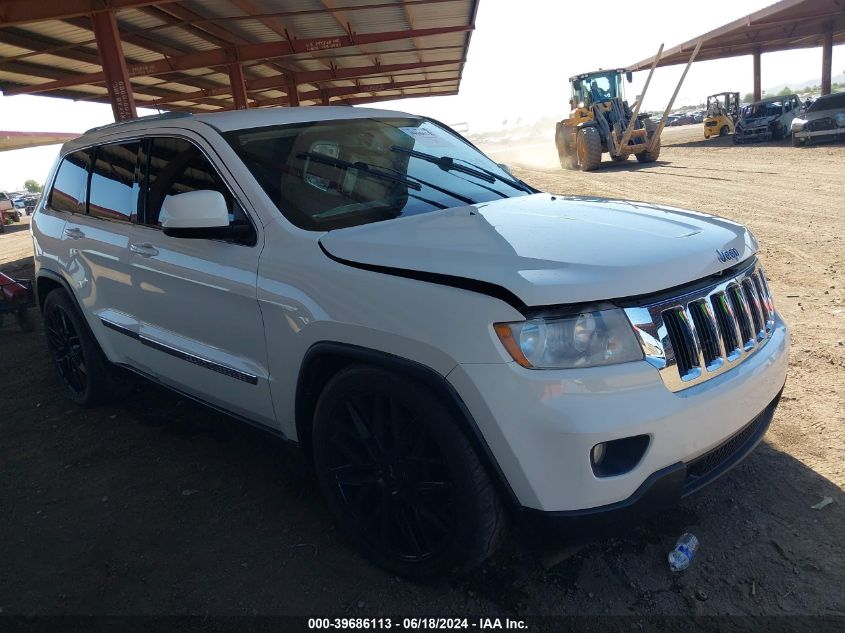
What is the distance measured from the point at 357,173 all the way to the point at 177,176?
93cm

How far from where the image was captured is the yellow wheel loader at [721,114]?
29.7 m

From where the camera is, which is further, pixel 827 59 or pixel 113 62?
pixel 827 59

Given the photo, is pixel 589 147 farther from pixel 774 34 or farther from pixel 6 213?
pixel 6 213

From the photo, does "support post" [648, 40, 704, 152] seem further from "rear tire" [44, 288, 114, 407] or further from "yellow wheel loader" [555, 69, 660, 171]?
"rear tire" [44, 288, 114, 407]

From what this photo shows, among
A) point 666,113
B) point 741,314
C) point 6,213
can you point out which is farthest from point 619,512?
point 6,213

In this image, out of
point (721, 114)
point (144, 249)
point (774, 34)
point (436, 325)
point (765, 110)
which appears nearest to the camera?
point (436, 325)

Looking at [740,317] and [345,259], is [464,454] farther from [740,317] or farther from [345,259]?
[740,317]

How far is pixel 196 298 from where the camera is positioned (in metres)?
3.00

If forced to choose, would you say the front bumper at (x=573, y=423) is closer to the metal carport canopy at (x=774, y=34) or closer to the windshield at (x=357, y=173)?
the windshield at (x=357, y=173)

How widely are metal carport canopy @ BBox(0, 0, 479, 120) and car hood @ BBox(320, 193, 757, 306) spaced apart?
9.98 meters

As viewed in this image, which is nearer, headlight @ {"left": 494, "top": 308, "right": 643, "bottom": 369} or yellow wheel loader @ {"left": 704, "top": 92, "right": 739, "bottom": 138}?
headlight @ {"left": 494, "top": 308, "right": 643, "bottom": 369}

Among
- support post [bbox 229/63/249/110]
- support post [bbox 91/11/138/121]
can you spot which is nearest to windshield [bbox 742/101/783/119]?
support post [bbox 229/63/249/110]

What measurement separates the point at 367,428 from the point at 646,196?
1112 centimetres

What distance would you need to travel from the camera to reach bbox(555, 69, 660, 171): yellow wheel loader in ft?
63.2
